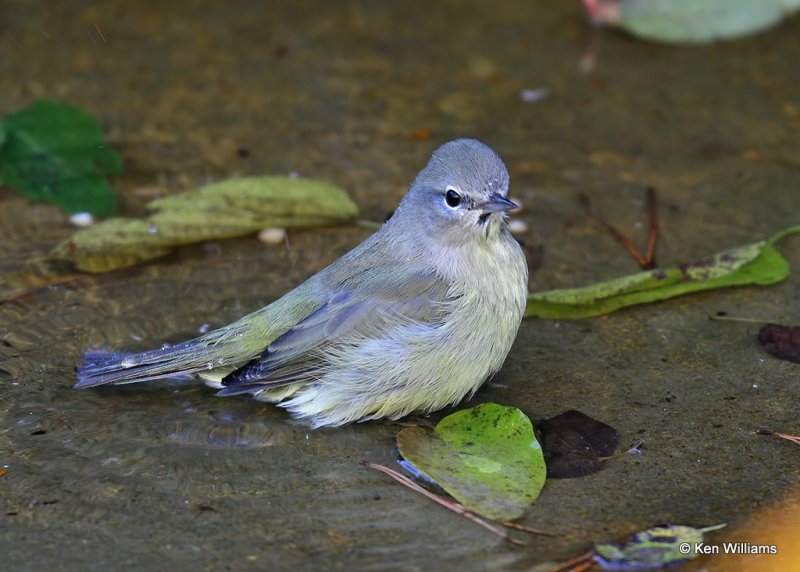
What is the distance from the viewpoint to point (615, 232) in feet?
17.6

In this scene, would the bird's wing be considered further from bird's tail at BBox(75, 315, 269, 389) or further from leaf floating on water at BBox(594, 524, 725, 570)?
leaf floating on water at BBox(594, 524, 725, 570)

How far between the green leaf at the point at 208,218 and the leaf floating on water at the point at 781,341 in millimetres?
2022

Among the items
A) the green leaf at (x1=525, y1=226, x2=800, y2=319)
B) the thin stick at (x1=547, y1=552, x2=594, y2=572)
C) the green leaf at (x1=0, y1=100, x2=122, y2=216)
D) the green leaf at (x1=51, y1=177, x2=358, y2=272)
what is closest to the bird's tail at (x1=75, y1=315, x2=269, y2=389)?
the green leaf at (x1=51, y1=177, x2=358, y2=272)

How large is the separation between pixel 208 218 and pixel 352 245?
0.71 m

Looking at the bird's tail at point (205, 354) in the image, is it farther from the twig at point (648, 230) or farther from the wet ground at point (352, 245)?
the twig at point (648, 230)

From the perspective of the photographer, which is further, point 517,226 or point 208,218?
point 517,226

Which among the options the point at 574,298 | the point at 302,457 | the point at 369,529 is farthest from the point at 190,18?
the point at 369,529

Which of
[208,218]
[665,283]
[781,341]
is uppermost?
[208,218]

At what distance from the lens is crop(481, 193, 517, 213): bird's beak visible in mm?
4117

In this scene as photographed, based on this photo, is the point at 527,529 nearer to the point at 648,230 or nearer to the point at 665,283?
the point at 665,283

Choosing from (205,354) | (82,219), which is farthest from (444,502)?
(82,219)

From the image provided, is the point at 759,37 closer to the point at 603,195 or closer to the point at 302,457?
the point at 603,195

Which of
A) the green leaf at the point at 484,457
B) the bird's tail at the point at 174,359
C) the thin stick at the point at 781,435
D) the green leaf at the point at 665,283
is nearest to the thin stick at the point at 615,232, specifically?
the green leaf at the point at 665,283

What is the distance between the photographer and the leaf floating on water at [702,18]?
6809mm
